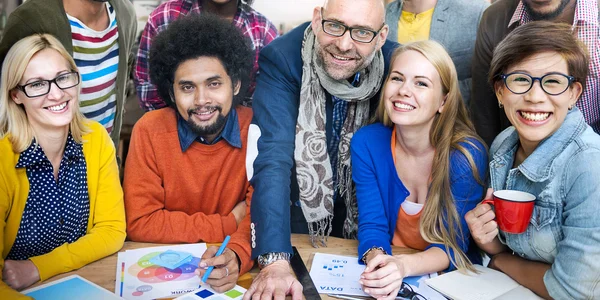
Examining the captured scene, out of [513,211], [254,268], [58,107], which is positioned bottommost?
[254,268]

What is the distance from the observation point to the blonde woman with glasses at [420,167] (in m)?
1.73

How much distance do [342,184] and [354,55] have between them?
0.50m

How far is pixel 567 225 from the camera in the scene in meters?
1.43

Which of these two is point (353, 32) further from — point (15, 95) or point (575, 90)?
point (15, 95)

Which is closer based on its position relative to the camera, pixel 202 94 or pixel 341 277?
pixel 341 277

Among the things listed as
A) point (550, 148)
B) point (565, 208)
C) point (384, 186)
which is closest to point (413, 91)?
point (384, 186)

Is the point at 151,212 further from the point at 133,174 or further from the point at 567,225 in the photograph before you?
the point at 567,225

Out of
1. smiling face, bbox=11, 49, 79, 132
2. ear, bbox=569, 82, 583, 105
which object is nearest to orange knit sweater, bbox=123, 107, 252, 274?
smiling face, bbox=11, 49, 79, 132

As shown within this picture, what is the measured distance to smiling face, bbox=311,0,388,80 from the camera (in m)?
1.83

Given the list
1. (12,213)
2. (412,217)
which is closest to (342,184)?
(412,217)

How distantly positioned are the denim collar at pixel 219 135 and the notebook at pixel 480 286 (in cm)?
90

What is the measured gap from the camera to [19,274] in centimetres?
146

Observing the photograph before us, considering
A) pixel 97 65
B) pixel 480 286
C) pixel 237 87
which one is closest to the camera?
pixel 480 286

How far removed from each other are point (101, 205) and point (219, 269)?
0.55 meters
